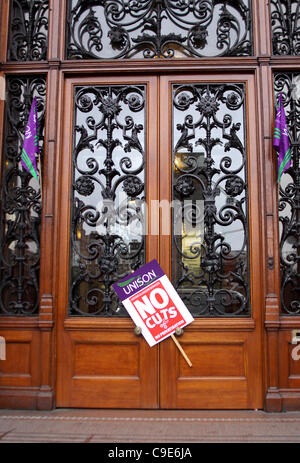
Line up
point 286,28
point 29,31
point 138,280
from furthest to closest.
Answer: point 29,31 → point 286,28 → point 138,280

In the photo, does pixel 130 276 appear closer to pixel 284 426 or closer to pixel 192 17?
pixel 284 426

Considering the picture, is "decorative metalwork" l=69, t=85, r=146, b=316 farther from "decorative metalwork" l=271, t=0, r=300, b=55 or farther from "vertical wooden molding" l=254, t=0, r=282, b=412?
"decorative metalwork" l=271, t=0, r=300, b=55

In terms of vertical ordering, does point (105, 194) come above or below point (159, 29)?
below

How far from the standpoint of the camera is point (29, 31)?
491 cm

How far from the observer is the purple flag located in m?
4.49

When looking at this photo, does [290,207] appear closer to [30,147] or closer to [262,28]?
[262,28]

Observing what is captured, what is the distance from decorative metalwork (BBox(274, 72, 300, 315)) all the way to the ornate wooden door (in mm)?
283

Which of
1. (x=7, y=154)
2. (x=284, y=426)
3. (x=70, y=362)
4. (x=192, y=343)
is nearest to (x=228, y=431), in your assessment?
(x=284, y=426)

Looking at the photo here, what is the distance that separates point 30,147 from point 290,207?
2898 millimetres

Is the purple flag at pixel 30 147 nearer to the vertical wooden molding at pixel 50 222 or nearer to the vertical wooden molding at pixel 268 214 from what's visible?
the vertical wooden molding at pixel 50 222

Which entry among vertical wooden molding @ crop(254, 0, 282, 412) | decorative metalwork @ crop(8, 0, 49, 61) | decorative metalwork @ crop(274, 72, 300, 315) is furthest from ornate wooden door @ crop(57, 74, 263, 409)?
decorative metalwork @ crop(8, 0, 49, 61)

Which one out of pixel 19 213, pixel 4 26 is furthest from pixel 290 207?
pixel 4 26

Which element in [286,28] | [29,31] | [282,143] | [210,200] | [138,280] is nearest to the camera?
[282,143]

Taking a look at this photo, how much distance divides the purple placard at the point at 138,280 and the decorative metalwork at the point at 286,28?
2805 millimetres
